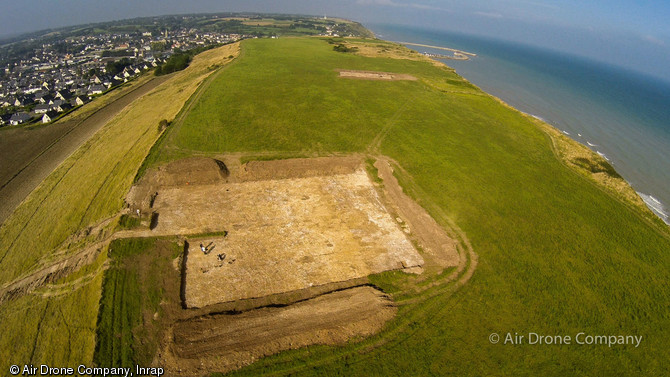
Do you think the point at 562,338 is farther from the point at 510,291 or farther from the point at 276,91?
the point at 276,91

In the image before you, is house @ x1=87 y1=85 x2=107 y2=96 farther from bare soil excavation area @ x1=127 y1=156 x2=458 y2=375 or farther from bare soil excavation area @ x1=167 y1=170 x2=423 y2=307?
bare soil excavation area @ x1=167 y1=170 x2=423 y2=307

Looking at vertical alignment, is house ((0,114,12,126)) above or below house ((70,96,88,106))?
below

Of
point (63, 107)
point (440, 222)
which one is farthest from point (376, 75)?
point (63, 107)

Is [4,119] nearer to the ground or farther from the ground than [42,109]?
nearer to the ground

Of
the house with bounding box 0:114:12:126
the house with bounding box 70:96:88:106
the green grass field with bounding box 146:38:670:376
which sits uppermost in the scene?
the house with bounding box 70:96:88:106

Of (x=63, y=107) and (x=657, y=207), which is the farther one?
(x=63, y=107)

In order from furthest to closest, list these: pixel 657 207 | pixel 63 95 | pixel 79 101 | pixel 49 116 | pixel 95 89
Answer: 1. pixel 95 89
2. pixel 63 95
3. pixel 79 101
4. pixel 49 116
5. pixel 657 207

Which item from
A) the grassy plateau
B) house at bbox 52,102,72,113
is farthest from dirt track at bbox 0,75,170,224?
house at bbox 52,102,72,113

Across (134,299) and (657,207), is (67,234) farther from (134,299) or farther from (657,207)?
(657,207)
